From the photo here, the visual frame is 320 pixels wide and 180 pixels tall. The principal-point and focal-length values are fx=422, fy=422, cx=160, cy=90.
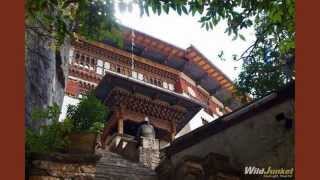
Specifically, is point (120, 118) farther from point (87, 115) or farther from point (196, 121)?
point (87, 115)

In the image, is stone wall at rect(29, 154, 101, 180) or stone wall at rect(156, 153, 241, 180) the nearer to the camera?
stone wall at rect(29, 154, 101, 180)

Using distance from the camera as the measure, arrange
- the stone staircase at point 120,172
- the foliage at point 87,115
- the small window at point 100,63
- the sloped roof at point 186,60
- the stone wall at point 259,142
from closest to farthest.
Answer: the foliage at point 87,115, the stone wall at point 259,142, the stone staircase at point 120,172, the small window at point 100,63, the sloped roof at point 186,60

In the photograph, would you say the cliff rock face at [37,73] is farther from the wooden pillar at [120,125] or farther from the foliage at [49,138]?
the wooden pillar at [120,125]

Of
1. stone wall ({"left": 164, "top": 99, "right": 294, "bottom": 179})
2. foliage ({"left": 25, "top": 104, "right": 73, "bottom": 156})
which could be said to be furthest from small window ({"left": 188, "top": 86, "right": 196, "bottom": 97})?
foliage ({"left": 25, "top": 104, "right": 73, "bottom": 156})

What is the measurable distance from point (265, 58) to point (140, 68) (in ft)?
45.5

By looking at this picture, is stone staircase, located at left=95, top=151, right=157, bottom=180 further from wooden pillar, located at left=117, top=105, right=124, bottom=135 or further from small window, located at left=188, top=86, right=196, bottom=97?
small window, located at left=188, top=86, right=196, bottom=97

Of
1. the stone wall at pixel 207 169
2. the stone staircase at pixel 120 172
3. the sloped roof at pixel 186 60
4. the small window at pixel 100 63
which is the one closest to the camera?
the stone wall at pixel 207 169

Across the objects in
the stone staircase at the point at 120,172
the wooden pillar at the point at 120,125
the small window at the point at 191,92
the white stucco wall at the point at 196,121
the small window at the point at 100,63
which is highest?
the small window at the point at 100,63

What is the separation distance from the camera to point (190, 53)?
77.5ft

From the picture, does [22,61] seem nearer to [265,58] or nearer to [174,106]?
[265,58]

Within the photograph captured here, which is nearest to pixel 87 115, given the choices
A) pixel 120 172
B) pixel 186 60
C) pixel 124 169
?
pixel 120 172

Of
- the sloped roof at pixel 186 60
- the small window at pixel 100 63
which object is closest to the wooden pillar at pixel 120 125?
the sloped roof at pixel 186 60

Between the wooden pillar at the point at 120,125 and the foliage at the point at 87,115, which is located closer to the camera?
the foliage at the point at 87,115

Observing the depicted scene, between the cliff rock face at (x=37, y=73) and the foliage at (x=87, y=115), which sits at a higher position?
the cliff rock face at (x=37, y=73)
